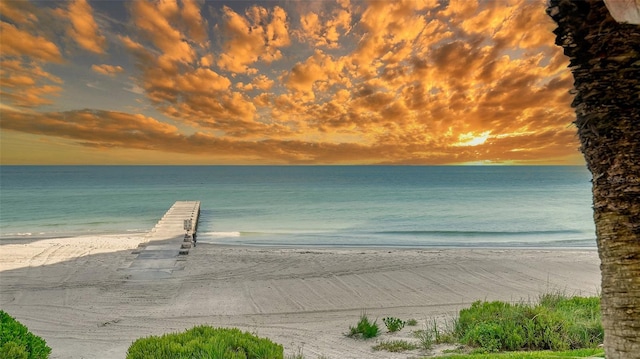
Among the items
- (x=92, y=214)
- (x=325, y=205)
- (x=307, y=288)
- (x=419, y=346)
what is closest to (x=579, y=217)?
(x=325, y=205)

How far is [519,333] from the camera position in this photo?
23.6 feet

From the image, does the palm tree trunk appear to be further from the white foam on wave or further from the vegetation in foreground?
the white foam on wave

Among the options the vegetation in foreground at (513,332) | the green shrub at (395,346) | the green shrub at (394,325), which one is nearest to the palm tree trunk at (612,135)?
the vegetation in foreground at (513,332)

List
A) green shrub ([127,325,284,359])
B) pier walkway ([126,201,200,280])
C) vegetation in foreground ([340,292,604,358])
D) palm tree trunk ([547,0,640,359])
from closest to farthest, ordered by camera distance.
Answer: palm tree trunk ([547,0,640,359]) < green shrub ([127,325,284,359]) < vegetation in foreground ([340,292,604,358]) < pier walkway ([126,201,200,280])

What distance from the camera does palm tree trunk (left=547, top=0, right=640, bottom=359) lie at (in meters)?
2.94

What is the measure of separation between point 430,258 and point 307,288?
7.02 m

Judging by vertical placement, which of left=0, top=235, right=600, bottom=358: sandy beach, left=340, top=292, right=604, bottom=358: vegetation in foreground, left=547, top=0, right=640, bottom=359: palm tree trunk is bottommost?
left=0, top=235, right=600, bottom=358: sandy beach

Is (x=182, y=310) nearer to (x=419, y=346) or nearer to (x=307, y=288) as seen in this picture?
(x=307, y=288)

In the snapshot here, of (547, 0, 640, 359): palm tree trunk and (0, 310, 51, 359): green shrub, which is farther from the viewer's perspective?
(0, 310, 51, 359): green shrub

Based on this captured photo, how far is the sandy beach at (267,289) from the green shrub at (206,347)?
217cm

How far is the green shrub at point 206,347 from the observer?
5.42m

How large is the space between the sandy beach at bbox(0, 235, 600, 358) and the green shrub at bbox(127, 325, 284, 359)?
2.17 metres

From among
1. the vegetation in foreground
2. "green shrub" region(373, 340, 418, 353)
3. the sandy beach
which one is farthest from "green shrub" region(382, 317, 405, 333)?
"green shrub" region(373, 340, 418, 353)

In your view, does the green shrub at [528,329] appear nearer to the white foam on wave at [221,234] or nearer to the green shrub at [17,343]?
the green shrub at [17,343]
